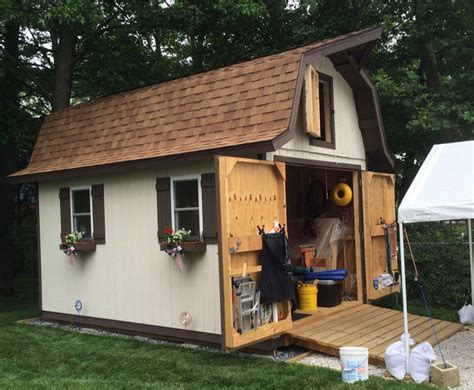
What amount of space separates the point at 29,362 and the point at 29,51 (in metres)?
9.47

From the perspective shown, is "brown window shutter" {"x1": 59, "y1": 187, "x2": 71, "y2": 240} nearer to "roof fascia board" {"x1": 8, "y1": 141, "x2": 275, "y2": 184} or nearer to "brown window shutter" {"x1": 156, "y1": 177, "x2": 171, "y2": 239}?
"roof fascia board" {"x1": 8, "y1": 141, "x2": 275, "y2": 184}

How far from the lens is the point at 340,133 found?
8.78 metres

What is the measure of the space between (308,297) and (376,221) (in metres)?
2.01

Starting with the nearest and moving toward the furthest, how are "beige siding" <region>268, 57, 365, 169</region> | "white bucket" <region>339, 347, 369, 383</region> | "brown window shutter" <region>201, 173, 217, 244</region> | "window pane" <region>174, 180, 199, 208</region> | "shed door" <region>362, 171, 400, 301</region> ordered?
"white bucket" <region>339, 347, 369, 383</region>
"brown window shutter" <region>201, 173, 217, 244</region>
"window pane" <region>174, 180, 199, 208</region>
"beige siding" <region>268, 57, 365, 169</region>
"shed door" <region>362, 171, 400, 301</region>

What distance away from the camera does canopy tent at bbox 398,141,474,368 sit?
5.45 meters

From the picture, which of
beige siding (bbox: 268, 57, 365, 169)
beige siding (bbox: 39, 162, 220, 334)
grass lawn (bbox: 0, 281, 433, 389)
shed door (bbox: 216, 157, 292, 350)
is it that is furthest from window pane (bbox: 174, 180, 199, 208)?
grass lawn (bbox: 0, 281, 433, 389)

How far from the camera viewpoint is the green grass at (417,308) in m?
8.83

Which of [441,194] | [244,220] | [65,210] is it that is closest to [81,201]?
[65,210]

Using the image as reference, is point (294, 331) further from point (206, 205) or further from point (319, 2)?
point (319, 2)

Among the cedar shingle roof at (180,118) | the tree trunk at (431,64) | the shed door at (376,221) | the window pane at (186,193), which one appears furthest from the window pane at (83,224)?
the tree trunk at (431,64)

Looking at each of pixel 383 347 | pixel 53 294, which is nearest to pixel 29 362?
pixel 53 294

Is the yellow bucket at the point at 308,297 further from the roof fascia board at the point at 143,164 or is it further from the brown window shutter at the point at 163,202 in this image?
the roof fascia board at the point at 143,164

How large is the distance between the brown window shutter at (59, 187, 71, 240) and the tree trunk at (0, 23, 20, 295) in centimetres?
338

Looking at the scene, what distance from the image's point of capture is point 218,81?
8.09 meters
